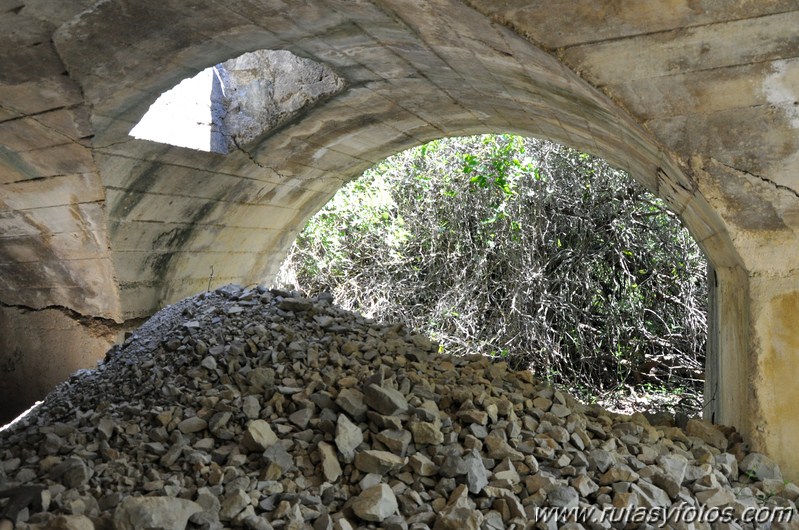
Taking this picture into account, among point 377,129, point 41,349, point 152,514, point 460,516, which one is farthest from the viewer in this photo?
point 41,349

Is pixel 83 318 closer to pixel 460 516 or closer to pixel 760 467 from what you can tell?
pixel 460 516

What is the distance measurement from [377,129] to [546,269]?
312cm

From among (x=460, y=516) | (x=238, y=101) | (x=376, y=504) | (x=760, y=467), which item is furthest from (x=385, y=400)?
(x=238, y=101)

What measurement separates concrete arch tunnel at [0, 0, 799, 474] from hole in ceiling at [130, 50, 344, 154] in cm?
14

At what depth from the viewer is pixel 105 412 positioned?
396 cm

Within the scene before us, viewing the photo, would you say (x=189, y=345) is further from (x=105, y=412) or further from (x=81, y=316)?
(x=81, y=316)

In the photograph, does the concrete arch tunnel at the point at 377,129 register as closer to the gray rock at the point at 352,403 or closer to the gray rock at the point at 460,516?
the gray rock at the point at 460,516

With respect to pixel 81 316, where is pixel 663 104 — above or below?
above

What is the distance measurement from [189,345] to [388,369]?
58.2 inches

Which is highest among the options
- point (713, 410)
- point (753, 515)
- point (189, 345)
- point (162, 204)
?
point (162, 204)

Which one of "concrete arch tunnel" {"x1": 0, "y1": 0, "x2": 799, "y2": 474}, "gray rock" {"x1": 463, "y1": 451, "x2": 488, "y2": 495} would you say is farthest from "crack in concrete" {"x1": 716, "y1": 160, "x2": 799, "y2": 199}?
"gray rock" {"x1": 463, "y1": 451, "x2": 488, "y2": 495}

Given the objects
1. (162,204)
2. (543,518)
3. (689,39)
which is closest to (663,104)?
(689,39)

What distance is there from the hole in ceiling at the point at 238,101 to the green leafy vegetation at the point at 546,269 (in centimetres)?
371

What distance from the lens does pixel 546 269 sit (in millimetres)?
8414
